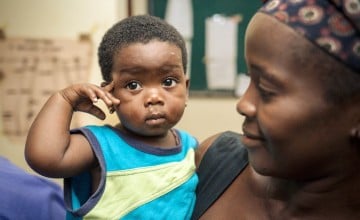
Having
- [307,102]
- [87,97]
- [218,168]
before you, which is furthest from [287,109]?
[87,97]

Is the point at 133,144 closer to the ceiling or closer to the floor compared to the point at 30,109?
closer to the ceiling

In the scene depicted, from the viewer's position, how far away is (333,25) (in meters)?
0.72

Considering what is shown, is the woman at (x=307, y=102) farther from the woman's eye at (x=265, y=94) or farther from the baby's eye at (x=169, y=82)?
the baby's eye at (x=169, y=82)

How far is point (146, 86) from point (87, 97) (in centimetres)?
14

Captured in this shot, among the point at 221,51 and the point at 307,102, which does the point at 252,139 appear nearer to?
the point at 307,102

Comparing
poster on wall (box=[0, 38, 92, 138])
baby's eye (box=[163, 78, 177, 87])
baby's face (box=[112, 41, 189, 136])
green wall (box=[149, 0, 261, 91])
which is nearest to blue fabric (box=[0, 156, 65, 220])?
baby's face (box=[112, 41, 189, 136])

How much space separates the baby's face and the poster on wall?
1.29 m

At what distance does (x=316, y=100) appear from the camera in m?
0.75

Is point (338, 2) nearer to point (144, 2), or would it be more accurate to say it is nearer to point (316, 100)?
point (316, 100)

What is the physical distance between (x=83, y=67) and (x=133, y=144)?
129 cm

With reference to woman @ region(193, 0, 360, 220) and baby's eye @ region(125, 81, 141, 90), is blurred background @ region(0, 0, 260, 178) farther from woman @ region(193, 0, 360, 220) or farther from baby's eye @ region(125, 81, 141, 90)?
woman @ region(193, 0, 360, 220)

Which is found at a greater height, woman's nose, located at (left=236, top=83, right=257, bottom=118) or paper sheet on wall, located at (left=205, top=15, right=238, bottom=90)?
woman's nose, located at (left=236, top=83, right=257, bottom=118)

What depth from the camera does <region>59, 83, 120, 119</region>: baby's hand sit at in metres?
0.99

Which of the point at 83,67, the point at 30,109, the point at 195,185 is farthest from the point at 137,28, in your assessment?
the point at 30,109
